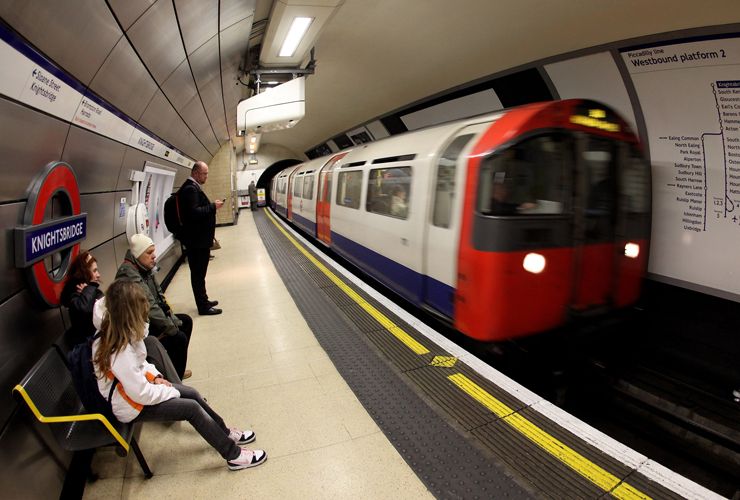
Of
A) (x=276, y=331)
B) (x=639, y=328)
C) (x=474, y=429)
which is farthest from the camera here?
(x=639, y=328)

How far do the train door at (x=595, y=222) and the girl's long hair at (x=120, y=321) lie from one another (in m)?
3.50

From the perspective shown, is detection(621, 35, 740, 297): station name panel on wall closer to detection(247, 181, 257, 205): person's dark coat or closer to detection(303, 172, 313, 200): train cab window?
detection(303, 172, 313, 200): train cab window

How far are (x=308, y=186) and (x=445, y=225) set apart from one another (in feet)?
25.4

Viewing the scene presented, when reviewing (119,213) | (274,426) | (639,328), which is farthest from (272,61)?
(639,328)

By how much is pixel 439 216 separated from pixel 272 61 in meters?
4.46

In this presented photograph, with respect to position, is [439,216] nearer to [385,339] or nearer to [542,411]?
[385,339]

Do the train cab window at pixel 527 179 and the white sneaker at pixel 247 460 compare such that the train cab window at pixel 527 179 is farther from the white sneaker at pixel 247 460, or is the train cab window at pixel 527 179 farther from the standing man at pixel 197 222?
the standing man at pixel 197 222

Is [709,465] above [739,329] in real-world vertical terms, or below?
below

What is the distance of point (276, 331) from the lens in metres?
4.30

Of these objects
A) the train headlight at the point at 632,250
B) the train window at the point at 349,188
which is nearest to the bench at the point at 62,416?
the train headlight at the point at 632,250

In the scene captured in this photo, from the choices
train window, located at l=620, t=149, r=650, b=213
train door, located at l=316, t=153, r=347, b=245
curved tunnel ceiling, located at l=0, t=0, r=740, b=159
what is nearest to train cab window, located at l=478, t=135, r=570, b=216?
train window, located at l=620, t=149, r=650, b=213

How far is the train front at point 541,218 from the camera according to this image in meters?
3.22

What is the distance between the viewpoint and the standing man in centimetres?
446

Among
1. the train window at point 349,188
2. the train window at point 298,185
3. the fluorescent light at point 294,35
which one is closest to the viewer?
the fluorescent light at point 294,35
